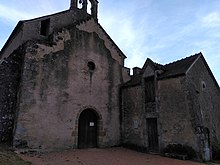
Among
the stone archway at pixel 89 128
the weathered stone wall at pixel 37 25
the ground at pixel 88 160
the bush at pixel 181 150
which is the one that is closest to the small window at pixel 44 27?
the weathered stone wall at pixel 37 25

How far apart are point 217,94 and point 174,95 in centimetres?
535

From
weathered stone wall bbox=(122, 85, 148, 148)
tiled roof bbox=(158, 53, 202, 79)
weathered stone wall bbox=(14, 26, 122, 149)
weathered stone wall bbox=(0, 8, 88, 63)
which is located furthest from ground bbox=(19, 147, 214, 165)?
weathered stone wall bbox=(0, 8, 88, 63)

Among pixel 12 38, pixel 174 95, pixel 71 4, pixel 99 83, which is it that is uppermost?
pixel 71 4

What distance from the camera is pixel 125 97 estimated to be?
48.8 ft

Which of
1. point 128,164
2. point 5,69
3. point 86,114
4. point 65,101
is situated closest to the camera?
point 128,164

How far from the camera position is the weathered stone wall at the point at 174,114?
10.8 metres

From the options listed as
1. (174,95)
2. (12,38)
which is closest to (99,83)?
(174,95)

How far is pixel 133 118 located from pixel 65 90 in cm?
495

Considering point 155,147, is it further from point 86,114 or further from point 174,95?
point 86,114

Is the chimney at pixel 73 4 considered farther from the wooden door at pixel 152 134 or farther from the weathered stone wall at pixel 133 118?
the wooden door at pixel 152 134

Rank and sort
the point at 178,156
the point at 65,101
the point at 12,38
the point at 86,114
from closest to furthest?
the point at 178,156 → the point at 65,101 → the point at 86,114 → the point at 12,38

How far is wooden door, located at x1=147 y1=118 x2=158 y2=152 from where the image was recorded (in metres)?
12.1

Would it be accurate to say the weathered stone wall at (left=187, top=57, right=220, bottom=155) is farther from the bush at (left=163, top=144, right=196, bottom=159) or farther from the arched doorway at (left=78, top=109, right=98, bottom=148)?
the arched doorway at (left=78, top=109, right=98, bottom=148)

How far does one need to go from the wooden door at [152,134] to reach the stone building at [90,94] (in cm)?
6
